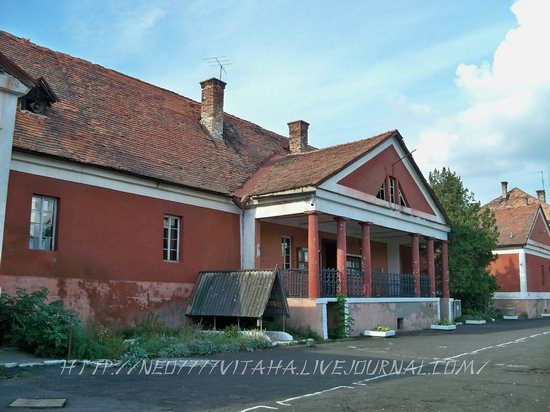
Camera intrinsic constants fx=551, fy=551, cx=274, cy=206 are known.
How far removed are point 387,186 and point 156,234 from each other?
9.96 m

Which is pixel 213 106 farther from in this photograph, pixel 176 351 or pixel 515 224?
pixel 515 224

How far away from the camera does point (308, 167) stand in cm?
1997

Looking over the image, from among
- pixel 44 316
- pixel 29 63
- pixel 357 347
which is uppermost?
pixel 29 63

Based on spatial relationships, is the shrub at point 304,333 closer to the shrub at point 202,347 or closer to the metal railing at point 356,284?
the metal railing at point 356,284

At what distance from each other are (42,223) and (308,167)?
372 inches

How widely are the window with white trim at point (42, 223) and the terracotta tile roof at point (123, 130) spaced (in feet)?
4.20

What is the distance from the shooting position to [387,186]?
73.2ft

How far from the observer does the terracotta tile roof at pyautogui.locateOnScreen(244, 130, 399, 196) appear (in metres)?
18.5

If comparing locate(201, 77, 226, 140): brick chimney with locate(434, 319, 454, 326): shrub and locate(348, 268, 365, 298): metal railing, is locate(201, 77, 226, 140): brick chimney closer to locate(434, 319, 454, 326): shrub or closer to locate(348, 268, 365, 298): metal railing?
locate(348, 268, 365, 298): metal railing

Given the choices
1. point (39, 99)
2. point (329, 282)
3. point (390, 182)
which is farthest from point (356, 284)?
point (39, 99)

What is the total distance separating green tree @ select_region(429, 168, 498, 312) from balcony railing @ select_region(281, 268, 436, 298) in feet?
20.3

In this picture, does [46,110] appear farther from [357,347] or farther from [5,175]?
[357,347]

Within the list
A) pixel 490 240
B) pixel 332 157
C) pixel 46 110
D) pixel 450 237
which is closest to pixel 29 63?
pixel 46 110

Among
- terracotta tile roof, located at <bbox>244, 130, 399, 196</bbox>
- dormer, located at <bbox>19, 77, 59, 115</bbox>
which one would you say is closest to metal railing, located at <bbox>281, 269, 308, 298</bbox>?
terracotta tile roof, located at <bbox>244, 130, 399, 196</bbox>
